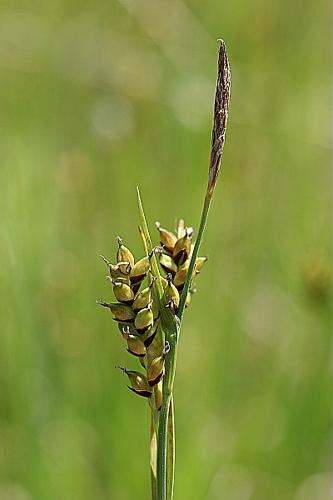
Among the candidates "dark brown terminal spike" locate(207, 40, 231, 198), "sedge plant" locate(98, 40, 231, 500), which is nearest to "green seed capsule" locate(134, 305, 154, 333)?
A: "sedge plant" locate(98, 40, 231, 500)

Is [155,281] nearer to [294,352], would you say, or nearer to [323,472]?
[323,472]

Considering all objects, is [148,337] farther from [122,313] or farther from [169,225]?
[169,225]

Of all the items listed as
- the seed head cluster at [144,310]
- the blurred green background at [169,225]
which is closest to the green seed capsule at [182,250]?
the seed head cluster at [144,310]

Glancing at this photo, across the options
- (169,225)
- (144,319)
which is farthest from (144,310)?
(169,225)

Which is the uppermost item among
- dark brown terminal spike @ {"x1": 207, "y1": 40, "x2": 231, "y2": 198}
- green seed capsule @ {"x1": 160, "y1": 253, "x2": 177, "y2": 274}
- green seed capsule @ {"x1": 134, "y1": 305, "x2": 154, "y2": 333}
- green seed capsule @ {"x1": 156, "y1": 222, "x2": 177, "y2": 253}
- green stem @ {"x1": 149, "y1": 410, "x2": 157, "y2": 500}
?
dark brown terminal spike @ {"x1": 207, "y1": 40, "x2": 231, "y2": 198}

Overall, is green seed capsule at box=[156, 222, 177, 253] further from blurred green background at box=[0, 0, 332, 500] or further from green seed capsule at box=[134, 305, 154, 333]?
blurred green background at box=[0, 0, 332, 500]

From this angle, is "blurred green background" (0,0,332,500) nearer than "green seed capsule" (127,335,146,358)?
No

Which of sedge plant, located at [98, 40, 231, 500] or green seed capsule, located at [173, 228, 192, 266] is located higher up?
green seed capsule, located at [173, 228, 192, 266]
